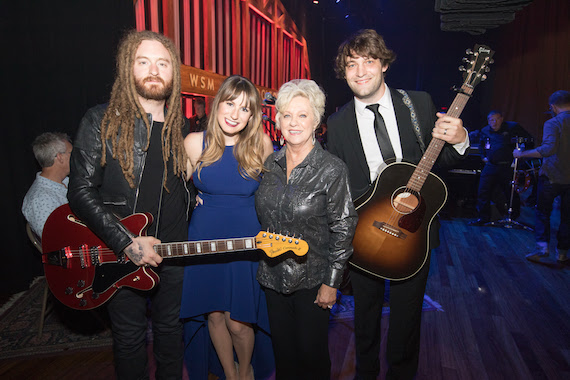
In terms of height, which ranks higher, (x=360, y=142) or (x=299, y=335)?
(x=360, y=142)

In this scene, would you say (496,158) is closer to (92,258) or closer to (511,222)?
(511,222)

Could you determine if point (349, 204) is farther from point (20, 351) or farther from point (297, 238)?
point (20, 351)

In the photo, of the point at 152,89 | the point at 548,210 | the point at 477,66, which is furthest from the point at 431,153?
the point at 548,210

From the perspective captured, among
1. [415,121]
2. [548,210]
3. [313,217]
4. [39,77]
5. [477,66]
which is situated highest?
[39,77]

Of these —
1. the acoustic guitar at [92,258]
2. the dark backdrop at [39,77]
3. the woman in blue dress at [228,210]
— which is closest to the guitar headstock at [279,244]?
the acoustic guitar at [92,258]

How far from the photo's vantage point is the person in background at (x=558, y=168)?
4.27 meters

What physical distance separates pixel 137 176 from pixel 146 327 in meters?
0.85

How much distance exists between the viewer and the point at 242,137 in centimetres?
210

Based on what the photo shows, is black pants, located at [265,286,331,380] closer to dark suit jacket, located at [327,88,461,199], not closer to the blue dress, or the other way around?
the blue dress

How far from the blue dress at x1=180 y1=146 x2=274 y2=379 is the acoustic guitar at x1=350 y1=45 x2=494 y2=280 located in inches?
27.1

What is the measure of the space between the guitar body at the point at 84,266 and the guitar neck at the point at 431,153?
145cm

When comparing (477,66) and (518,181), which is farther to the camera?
(518,181)

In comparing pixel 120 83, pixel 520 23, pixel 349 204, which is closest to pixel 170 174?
pixel 120 83

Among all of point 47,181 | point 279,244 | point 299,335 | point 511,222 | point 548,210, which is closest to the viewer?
point 279,244
